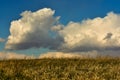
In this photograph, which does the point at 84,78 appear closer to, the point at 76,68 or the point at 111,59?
the point at 76,68

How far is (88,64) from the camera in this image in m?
40.8

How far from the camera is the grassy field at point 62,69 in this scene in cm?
3425

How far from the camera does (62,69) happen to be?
3762 centimetres

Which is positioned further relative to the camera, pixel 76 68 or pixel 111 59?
pixel 111 59

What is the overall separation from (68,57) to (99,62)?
5127 millimetres

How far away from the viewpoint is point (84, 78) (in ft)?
109

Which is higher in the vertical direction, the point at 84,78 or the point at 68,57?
the point at 68,57

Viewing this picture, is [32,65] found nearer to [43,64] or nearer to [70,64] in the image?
[43,64]

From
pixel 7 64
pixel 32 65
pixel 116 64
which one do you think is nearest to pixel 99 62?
pixel 116 64

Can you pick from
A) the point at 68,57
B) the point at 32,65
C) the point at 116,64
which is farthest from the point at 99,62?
the point at 32,65

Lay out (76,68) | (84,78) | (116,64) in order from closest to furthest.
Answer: (84,78) → (76,68) → (116,64)

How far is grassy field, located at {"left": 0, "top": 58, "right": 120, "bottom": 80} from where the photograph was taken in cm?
3425

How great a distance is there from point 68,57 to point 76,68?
792cm

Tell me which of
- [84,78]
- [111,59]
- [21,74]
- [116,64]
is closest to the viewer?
[84,78]
